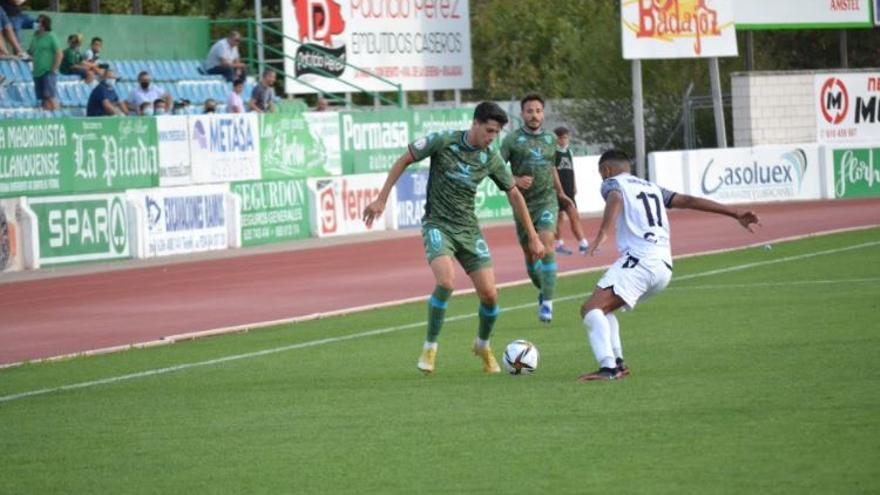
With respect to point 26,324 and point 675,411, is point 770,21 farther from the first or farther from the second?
point 675,411

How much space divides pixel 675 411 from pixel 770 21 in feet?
124

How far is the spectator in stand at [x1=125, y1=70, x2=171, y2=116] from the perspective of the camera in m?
32.8

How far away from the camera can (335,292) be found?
24.1m

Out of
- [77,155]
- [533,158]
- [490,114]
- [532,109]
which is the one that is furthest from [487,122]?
[77,155]

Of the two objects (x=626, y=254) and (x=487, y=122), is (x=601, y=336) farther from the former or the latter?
(x=487, y=122)

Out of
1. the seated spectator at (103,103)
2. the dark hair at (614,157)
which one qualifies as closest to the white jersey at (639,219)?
the dark hair at (614,157)

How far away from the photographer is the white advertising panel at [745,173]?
1693 inches

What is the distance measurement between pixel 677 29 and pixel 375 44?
7921 mm

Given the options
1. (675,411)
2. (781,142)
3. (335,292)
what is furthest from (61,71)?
(675,411)

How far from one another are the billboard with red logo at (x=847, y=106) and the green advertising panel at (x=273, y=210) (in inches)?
677

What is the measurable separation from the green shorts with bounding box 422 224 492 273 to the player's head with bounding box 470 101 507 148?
75 centimetres

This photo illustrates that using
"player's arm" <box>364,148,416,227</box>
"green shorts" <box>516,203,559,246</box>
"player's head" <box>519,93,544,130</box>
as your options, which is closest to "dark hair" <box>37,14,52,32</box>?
"green shorts" <box>516,203,559,246</box>

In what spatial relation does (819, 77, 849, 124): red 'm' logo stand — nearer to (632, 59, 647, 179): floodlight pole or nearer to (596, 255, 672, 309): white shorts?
(632, 59, 647, 179): floodlight pole

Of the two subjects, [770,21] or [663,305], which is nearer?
[663,305]
